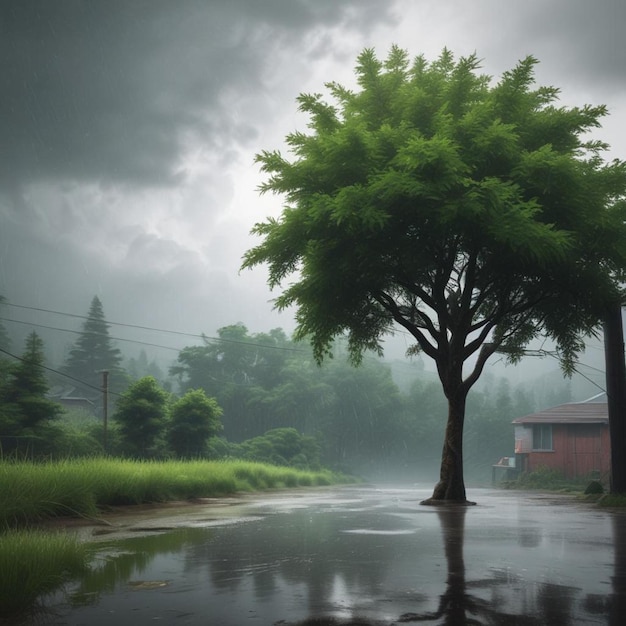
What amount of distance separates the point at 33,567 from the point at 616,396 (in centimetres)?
1816

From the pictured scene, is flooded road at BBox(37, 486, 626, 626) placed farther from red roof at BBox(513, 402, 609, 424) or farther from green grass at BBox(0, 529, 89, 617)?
red roof at BBox(513, 402, 609, 424)

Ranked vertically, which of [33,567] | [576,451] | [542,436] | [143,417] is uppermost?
[143,417]

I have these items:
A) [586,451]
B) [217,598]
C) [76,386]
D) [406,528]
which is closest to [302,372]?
[76,386]

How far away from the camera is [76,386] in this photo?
301 ft

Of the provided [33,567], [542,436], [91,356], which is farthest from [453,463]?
[91,356]

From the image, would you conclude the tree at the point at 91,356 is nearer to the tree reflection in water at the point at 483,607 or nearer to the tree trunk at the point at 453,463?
the tree trunk at the point at 453,463

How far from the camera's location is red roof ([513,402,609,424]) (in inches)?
1993

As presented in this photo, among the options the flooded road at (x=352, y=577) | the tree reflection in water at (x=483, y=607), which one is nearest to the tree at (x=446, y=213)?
the flooded road at (x=352, y=577)

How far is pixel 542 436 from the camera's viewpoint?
2120 inches

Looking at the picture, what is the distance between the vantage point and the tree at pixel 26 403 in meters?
39.4

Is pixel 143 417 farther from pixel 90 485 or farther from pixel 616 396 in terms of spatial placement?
pixel 616 396

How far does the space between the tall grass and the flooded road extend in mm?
1527

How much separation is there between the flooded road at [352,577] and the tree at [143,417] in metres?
29.0

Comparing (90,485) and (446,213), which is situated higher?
(446,213)
